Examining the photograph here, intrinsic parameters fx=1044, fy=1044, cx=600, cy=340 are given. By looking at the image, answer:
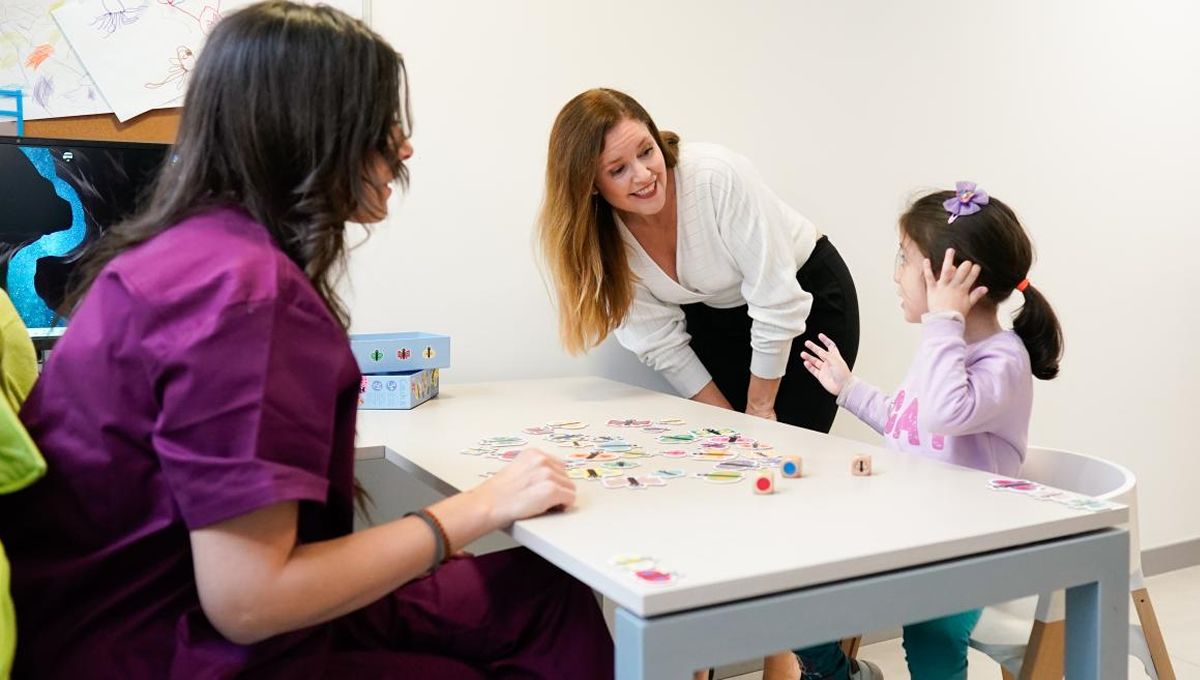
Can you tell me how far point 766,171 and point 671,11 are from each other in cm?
44

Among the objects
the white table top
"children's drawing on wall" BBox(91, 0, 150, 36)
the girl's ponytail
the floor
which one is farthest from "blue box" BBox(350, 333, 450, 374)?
the floor

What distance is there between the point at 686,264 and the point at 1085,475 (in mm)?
839

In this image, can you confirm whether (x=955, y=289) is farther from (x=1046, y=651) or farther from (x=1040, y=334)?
(x=1046, y=651)

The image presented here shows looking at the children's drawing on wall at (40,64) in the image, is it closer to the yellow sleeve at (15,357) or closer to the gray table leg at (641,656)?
the yellow sleeve at (15,357)

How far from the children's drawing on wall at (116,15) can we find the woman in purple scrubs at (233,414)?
1027mm

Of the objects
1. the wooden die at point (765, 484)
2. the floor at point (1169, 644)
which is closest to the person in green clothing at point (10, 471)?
the wooden die at point (765, 484)

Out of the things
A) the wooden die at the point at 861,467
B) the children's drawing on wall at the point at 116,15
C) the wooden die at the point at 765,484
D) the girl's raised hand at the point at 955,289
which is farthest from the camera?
the children's drawing on wall at the point at 116,15

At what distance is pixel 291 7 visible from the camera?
Result: 3.17 feet

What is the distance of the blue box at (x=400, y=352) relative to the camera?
1.78m

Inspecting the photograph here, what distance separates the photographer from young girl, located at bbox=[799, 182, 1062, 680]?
1.49 meters

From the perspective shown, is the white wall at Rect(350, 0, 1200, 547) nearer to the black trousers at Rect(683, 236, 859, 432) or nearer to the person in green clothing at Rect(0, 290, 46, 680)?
the black trousers at Rect(683, 236, 859, 432)

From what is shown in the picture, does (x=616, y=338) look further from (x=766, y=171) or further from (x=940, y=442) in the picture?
(x=940, y=442)

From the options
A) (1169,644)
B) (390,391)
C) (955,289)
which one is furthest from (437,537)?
(1169,644)

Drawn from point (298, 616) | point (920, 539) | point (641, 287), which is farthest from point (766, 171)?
point (298, 616)
